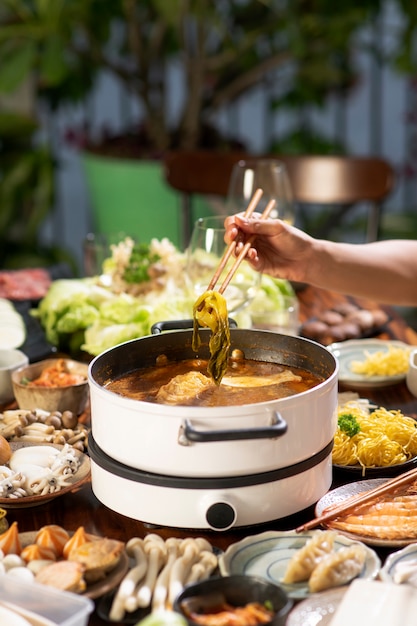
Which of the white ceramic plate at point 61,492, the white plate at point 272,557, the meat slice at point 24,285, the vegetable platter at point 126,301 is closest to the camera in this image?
the white plate at point 272,557

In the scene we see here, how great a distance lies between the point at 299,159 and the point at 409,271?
1407 millimetres

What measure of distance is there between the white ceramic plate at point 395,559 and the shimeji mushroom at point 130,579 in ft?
1.05

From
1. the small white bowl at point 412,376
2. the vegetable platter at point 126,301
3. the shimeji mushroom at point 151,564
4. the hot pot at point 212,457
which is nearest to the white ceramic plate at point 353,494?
the hot pot at point 212,457

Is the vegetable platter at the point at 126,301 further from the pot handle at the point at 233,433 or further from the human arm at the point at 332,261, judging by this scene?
the pot handle at the point at 233,433

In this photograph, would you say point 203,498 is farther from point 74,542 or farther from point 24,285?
point 24,285

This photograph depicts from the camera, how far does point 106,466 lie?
4.34 feet

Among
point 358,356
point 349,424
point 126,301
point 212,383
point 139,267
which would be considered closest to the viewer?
point 212,383

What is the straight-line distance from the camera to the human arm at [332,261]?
1.83 meters

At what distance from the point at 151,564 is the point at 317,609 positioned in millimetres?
235

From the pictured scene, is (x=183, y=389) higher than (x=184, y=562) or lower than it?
higher

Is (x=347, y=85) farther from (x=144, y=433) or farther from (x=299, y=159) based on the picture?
(x=144, y=433)

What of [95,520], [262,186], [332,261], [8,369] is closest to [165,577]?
[95,520]

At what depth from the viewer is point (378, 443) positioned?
1.53 metres

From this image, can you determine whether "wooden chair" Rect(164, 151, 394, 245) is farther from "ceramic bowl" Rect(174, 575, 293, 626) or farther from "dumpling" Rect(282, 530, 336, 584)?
"ceramic bowl" Rect(174, 575, 293, 626)
